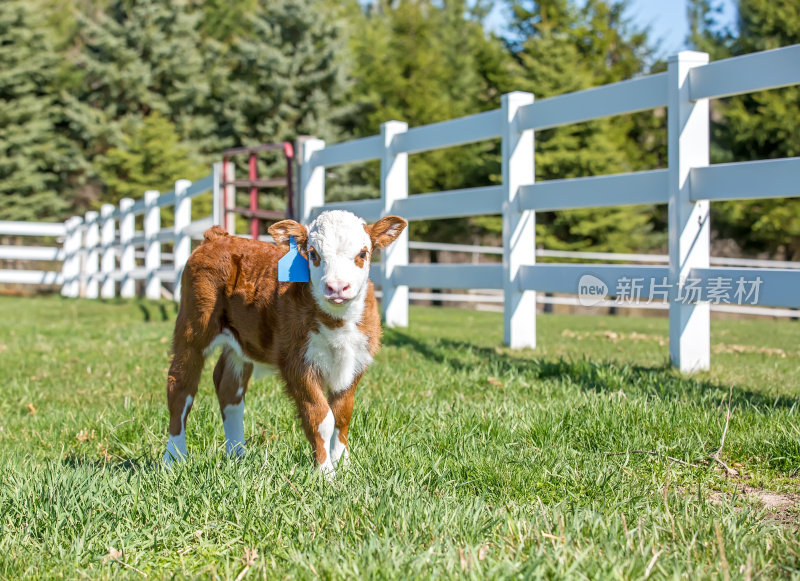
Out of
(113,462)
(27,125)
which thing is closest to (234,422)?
(113,462)

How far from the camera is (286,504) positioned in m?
2.87

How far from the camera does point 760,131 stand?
2356 cm

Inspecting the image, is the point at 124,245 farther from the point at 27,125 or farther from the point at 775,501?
the point at 27,125

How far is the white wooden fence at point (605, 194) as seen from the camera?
5234mm

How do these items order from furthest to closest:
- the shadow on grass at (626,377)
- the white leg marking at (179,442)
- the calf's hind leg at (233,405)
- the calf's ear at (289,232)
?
1. the shadow on grass at (626,377)
2. the calf's hind leg at (233,405)
3. the white leg marking at (179,442)
4. the calf's ear at (289,232)

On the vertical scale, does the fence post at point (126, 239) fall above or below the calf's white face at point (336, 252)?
above

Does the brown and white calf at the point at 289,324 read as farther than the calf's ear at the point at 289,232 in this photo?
No

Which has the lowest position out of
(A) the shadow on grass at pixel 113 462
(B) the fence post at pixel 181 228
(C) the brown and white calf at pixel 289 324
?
(A) the shadow on grass at pixel 113 462

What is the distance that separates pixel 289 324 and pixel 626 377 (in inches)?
95.1

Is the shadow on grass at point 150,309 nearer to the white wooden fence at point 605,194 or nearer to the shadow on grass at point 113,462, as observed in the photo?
the white wooden fence at point 605,194

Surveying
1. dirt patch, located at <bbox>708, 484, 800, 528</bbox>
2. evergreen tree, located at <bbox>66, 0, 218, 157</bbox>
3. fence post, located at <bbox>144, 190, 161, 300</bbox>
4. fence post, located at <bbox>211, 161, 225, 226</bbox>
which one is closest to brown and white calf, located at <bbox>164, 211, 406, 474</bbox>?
dirt patch, located at <bbox>708, 484, 800, 528</bbox>

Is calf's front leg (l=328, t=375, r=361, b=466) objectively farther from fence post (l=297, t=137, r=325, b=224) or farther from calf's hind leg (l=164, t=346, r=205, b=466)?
fence post (l=297, t=137, r=325, b=224)

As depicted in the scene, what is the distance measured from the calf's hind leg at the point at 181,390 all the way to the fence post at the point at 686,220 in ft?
10.6

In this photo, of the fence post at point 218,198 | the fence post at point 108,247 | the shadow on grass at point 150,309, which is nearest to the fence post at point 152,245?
the shadow on grass at point 150,309
